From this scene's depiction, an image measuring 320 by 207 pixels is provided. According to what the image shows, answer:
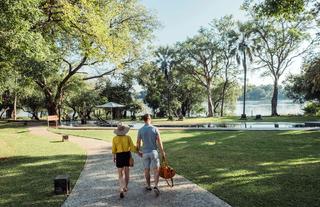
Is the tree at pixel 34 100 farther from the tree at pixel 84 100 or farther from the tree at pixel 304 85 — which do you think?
the tree at pixel 304 85

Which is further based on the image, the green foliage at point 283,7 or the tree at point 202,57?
the tree at point 202,57

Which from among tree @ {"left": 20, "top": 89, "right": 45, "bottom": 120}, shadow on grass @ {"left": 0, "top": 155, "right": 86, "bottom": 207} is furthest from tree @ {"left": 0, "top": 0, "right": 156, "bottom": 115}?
tree @ {"left": 20, "top": 89, "right": 45, "bottom": 120}

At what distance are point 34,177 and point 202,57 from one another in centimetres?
4822

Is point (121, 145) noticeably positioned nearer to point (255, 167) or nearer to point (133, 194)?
point (133, 194)

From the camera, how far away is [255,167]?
39.5 ft

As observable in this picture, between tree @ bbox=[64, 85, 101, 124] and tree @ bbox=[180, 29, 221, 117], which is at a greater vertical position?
tree @ bbox=[180, 29, 221, 117]

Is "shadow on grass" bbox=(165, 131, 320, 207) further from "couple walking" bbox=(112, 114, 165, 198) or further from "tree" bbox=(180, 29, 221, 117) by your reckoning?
"tree" bbox=(180, 29, 221, 117)

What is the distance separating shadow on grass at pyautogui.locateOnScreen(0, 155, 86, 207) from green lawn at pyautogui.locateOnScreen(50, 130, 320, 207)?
3696 millimetres

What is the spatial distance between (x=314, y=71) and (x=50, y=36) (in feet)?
47.4

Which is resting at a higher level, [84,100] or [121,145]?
[84,100]

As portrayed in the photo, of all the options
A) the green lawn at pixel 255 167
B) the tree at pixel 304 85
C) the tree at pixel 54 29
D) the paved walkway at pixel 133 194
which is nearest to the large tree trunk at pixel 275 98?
the tree at pixel 304 85

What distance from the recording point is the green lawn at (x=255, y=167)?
8484mm

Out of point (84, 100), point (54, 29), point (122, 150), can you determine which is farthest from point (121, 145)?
point (84, 100)

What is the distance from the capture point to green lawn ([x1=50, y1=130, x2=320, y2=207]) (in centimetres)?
848
